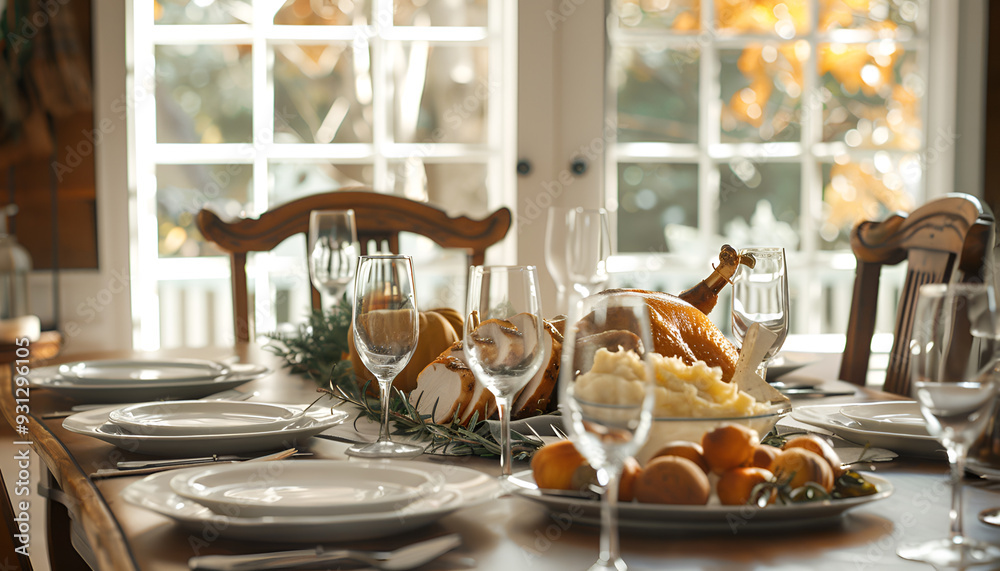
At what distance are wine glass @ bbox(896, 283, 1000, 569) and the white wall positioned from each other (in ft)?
7.63

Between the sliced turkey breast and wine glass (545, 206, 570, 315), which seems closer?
the sliced turkey breast

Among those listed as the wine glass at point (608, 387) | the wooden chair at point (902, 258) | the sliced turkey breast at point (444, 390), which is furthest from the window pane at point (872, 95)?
the wine glass at point (608, 387)

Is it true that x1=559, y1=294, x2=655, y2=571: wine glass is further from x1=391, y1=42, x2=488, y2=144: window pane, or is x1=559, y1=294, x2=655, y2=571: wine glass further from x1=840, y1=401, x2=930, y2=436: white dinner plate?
x1=391, y1=42, x2=488, y2=144: window pane

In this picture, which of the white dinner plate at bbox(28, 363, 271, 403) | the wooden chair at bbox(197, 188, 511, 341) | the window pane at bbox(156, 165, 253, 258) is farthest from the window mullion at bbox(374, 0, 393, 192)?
the white dinner plate at bbox(28, 363, 271, 403)

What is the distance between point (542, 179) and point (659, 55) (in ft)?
1.78

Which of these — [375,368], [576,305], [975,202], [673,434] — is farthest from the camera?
[975,202]

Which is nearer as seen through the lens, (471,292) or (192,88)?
(471,292)

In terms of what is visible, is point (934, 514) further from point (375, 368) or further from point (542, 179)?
point (542, 179)

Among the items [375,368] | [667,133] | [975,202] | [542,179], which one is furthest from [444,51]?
[375,368]

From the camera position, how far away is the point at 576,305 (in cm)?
50

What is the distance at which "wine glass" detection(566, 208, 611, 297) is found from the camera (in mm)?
1451

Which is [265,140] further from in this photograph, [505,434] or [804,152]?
[505,434]

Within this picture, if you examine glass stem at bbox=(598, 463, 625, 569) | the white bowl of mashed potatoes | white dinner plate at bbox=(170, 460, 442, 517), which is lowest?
white dinner plate at bbox=(170, 460, 442, 517)

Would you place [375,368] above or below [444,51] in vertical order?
below
